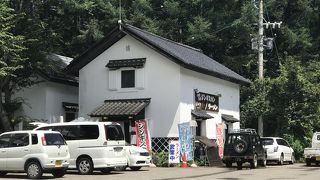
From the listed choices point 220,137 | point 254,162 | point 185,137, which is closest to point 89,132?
point 185,137

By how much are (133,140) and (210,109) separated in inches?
233

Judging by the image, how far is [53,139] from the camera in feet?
65.2

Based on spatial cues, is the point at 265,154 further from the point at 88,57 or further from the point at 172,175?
the point at 88,57

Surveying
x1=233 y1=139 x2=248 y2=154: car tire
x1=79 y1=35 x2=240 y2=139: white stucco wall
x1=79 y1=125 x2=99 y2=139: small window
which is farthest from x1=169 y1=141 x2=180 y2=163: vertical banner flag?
x1=79 y1=125 x2=99 y2=139: small window

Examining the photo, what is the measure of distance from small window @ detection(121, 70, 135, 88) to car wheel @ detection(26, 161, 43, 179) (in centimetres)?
1317

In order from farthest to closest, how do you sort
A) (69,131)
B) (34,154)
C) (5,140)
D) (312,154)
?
(312,154)
(69,131)
(5,140)
(34,154)

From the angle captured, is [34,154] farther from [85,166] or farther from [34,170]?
[85,166]

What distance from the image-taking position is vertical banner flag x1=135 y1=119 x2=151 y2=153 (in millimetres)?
28531

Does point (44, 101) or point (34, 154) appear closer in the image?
point (34, 154)

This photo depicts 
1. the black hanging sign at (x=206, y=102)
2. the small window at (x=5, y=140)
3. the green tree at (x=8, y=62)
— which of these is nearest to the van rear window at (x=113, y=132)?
the small window at (x=5, y=140)

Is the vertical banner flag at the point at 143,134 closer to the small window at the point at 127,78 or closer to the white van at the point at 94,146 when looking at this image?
the small window at the point at 127,78

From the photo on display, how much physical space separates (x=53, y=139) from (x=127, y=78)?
12757 mm

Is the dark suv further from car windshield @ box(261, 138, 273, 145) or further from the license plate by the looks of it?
the license plate

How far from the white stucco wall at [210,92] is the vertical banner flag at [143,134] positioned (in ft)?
9.43
